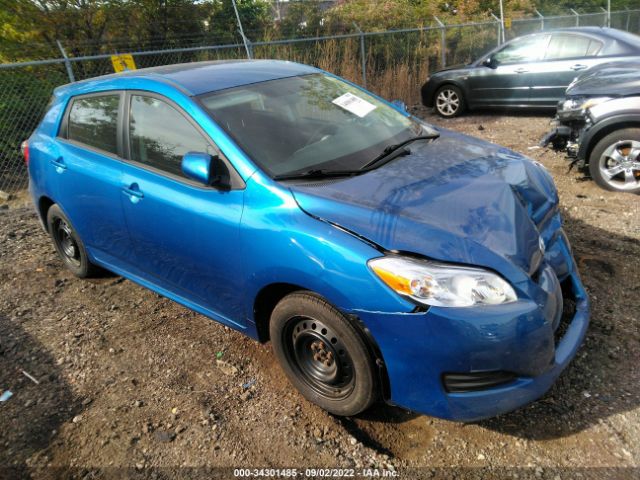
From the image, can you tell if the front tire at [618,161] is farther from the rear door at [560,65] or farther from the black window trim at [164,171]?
the black window trim at [164,171]

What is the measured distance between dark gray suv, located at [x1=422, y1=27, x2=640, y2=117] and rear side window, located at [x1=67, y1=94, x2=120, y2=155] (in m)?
7.24

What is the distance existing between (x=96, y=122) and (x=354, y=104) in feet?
6.25

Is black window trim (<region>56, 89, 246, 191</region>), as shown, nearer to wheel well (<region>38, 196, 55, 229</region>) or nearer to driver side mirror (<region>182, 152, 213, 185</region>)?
driver side mirror (<region>182, 152, 213, 185</region>)

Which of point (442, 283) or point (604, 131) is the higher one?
point (442, 283)

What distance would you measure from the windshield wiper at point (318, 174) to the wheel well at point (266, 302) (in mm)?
576

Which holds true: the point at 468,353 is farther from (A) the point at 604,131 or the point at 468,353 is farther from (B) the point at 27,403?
(A) the point at 604,131

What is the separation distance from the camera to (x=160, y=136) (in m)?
3.03

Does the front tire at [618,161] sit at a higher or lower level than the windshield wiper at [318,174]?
lower

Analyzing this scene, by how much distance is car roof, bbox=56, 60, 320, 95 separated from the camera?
3029 millimetres

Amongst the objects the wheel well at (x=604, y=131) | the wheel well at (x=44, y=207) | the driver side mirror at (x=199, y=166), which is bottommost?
the wheel well at (x=44, y=207)

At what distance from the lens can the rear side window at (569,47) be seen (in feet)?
25.6

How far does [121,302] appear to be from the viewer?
3.92 meters

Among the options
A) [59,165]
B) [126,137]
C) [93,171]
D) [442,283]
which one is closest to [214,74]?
[126,137]

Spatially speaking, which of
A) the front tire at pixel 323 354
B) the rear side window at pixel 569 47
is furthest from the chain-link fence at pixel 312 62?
the front tire at pixel 323 354
